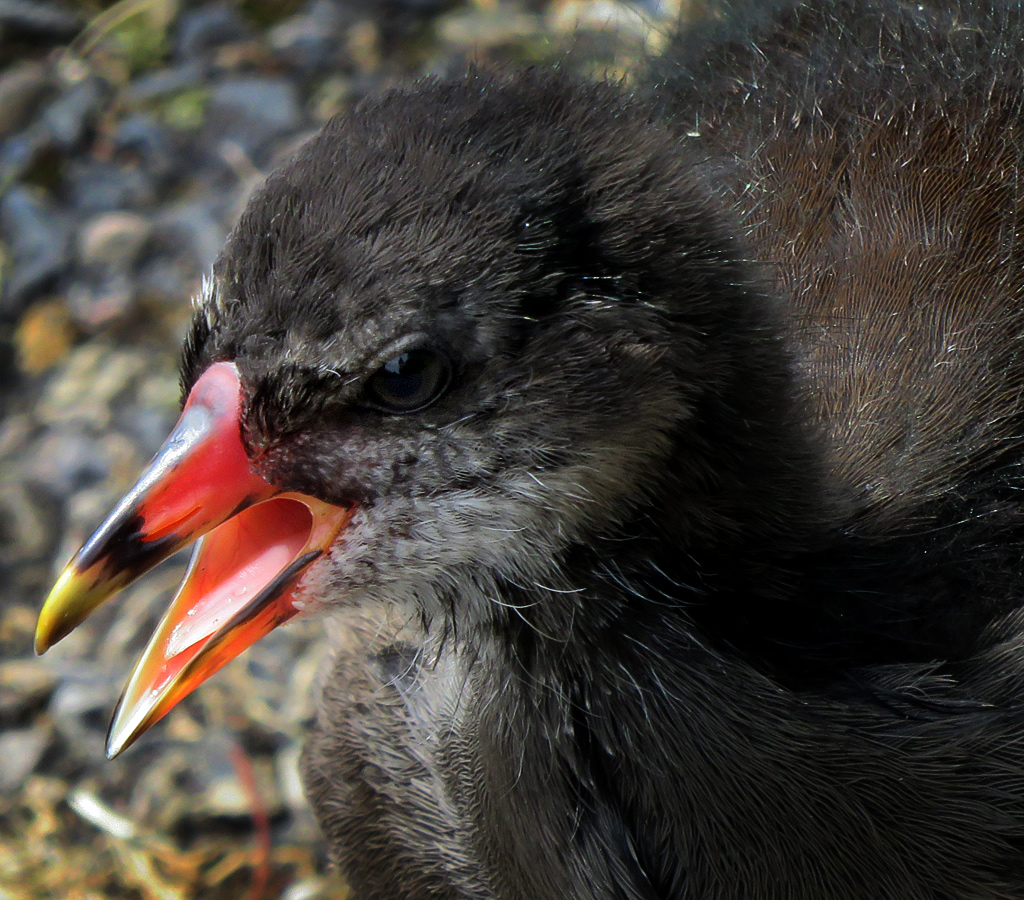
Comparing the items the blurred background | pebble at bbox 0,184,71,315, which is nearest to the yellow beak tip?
the blurred background

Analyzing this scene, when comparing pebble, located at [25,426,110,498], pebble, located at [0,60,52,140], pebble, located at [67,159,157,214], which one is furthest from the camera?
pebble, located at [0,60,52,140]

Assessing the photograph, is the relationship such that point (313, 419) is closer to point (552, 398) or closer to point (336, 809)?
point (552, 398)

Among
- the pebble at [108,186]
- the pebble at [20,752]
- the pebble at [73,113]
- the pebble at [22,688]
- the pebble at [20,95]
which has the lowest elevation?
the pebble at [20,752]

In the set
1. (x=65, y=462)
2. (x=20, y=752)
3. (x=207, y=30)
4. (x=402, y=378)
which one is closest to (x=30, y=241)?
(x=65, y=462)

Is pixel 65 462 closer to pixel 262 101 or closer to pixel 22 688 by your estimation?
pixel 22 688

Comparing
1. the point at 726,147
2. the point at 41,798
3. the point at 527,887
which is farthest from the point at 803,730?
the point at 41,798

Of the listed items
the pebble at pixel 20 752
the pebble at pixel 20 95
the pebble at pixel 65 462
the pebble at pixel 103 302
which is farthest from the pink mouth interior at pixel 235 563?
the pebble at pixel 20 95

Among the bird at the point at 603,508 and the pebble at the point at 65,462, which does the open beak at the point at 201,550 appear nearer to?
the bird at the point at 603,508

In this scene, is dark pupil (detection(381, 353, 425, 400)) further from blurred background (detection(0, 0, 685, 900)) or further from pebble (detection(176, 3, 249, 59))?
pebble (detection(176, 3, 249, 59))
